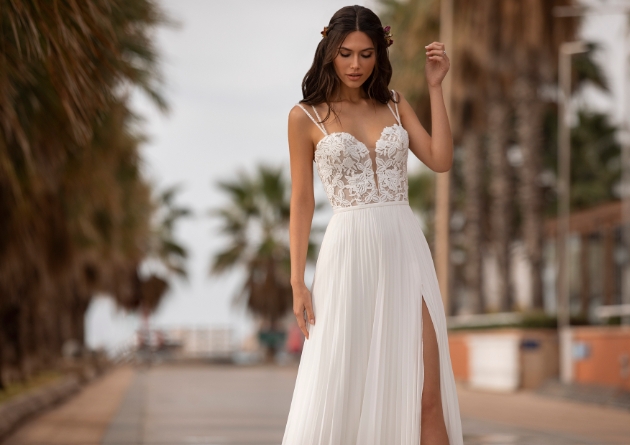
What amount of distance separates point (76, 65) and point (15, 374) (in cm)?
1272

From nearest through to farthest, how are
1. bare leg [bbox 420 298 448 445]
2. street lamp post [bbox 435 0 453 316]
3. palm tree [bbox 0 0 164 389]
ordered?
bare leg [bbox 420 298 448 445] < palm tree [bbox 0 0 164 389] < street lamp post [bbox 435 0 453 316]

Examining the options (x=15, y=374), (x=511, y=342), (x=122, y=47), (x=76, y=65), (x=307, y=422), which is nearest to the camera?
(x=307, y=422)

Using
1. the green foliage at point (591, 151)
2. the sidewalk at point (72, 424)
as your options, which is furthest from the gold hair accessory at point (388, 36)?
the green foliage at point (591, 151)

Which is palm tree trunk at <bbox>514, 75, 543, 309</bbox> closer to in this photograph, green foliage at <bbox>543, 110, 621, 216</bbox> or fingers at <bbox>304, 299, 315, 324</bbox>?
green foliage at <bbox>543, 110, 621, 216</bbox>

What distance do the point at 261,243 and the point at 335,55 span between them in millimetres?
39094

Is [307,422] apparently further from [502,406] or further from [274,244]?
[274,244]

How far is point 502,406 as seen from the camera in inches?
586

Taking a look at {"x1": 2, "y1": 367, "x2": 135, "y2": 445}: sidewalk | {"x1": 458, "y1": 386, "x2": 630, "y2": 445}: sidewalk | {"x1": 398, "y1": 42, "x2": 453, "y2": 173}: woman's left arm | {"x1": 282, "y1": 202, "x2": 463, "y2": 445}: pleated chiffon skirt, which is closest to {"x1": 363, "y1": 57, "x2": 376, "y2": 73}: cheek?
{"x1": 398, "y1": 42, "x2": 453, "y2": 173}: woman's left arm

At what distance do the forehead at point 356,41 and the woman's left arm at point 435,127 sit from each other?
246 millimetres

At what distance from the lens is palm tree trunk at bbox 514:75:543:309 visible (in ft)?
86.4

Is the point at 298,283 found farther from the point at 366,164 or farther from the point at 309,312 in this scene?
the point at 366,164

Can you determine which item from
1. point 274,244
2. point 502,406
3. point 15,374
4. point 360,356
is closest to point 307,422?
point 360,356

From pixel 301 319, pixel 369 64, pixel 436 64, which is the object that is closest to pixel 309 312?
pixel 301 319

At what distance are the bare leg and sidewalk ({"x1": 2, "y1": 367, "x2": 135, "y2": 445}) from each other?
5182mm
